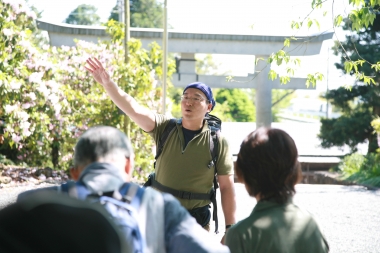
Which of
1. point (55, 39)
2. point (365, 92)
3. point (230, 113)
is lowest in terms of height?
point (230, 113)

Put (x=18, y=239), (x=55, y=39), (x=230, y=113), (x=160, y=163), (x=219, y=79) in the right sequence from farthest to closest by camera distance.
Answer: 1. (x=230, y=113)
2. (x=219, y=79)
3. (x=55, y=39)
4. (x=160, y=163)
5. (x=18, y=239)

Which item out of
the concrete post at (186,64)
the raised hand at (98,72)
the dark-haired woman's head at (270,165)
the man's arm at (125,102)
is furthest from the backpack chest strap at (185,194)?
the concrete post at (186,64)

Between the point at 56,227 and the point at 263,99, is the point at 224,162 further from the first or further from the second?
the point at 263,99

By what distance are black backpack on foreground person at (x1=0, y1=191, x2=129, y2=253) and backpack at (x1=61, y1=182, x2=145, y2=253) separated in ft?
0.07

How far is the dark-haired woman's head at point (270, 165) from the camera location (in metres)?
2.41

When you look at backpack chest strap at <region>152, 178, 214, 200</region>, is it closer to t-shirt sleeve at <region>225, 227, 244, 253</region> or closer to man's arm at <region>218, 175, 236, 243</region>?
man's arm at <region>218, 175, 236, 243</region>

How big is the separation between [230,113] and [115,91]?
49130 millimetres

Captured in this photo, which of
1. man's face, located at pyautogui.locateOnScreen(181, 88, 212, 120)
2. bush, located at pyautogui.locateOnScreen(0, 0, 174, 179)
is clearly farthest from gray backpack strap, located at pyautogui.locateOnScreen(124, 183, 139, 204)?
bush, located at pyautogui.locateOnScreen(0, 0, 174, 179)

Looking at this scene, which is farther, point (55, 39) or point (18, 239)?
point (55, 39)

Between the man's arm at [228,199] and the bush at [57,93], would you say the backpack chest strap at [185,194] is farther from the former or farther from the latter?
the bush at [57,93]

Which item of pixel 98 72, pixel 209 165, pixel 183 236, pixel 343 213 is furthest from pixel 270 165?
pixel 343 213

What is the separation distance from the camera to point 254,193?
2469 mm

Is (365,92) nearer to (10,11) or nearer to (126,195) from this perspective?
(10,11)

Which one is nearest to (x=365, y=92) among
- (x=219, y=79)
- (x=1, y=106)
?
(x=219, y=79)
